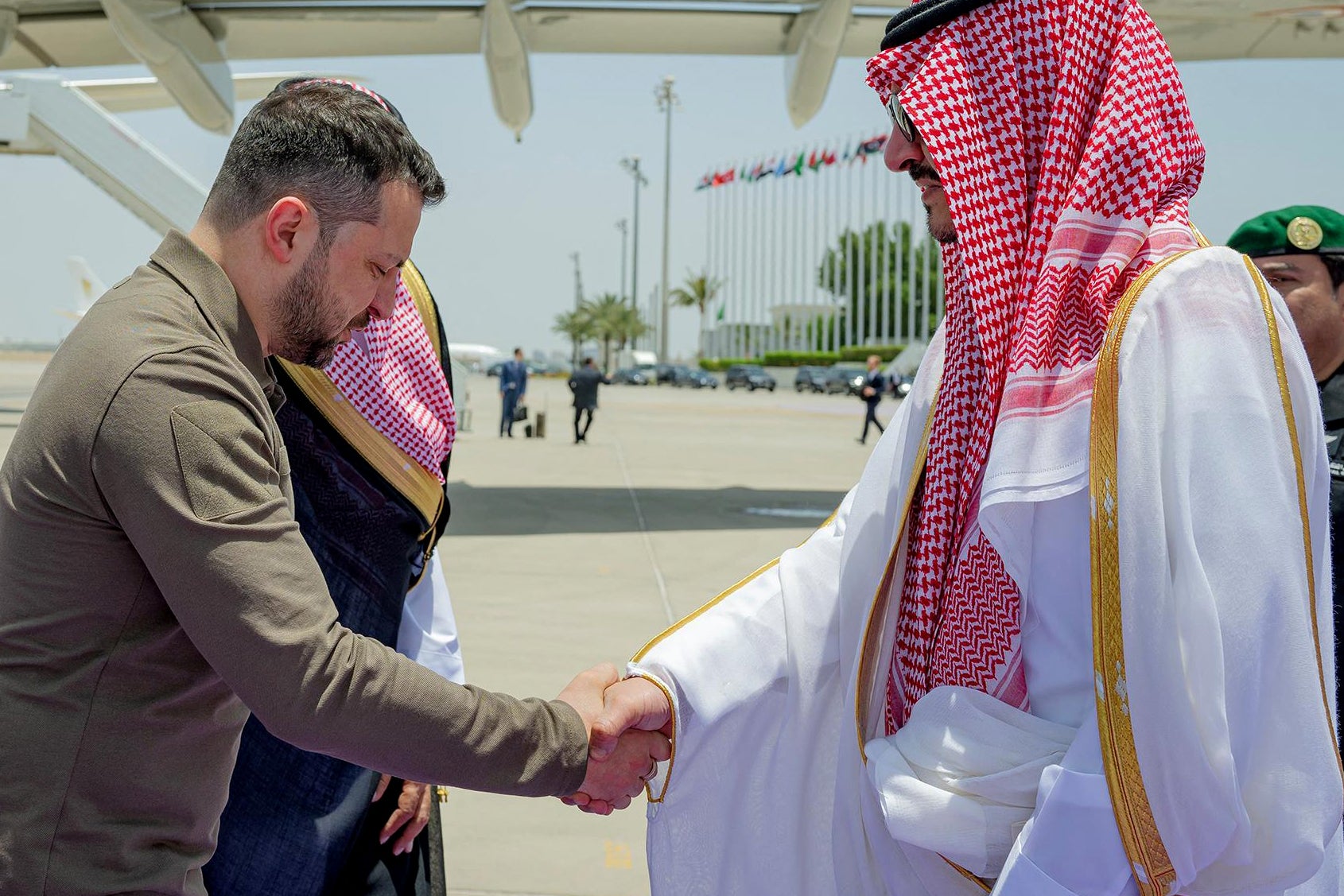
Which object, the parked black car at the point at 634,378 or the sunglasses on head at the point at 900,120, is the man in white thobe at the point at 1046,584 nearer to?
the sunglasses on head at the point at 900,120

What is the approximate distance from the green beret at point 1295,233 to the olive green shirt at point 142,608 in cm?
224

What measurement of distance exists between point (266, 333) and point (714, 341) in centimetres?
8909

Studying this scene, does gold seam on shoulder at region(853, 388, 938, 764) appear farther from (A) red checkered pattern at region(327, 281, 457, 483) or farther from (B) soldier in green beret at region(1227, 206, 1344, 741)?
(B) soldier in green beret at region(1227, 206, 1344, 741)

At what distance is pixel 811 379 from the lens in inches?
2184

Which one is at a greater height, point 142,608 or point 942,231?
point 942,231

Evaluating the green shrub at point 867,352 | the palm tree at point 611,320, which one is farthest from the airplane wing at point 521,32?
the palm tree at point 611,320

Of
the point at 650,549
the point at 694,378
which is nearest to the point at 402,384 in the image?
the point at 650,549

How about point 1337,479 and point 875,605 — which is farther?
point 1337,479

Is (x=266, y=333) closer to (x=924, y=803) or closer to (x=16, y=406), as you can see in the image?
(x=924, y=803)

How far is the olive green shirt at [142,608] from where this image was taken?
1.26m

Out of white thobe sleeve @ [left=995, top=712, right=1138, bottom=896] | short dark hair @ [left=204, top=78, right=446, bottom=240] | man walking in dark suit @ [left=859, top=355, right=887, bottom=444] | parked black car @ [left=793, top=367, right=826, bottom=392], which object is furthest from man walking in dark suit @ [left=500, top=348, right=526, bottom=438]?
parked black car @ [left=793, top=367, right=826, bottom=392]

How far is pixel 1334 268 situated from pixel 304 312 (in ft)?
7.37

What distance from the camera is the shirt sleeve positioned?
1254 millimetres

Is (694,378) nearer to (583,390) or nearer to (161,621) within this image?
(583,390)
